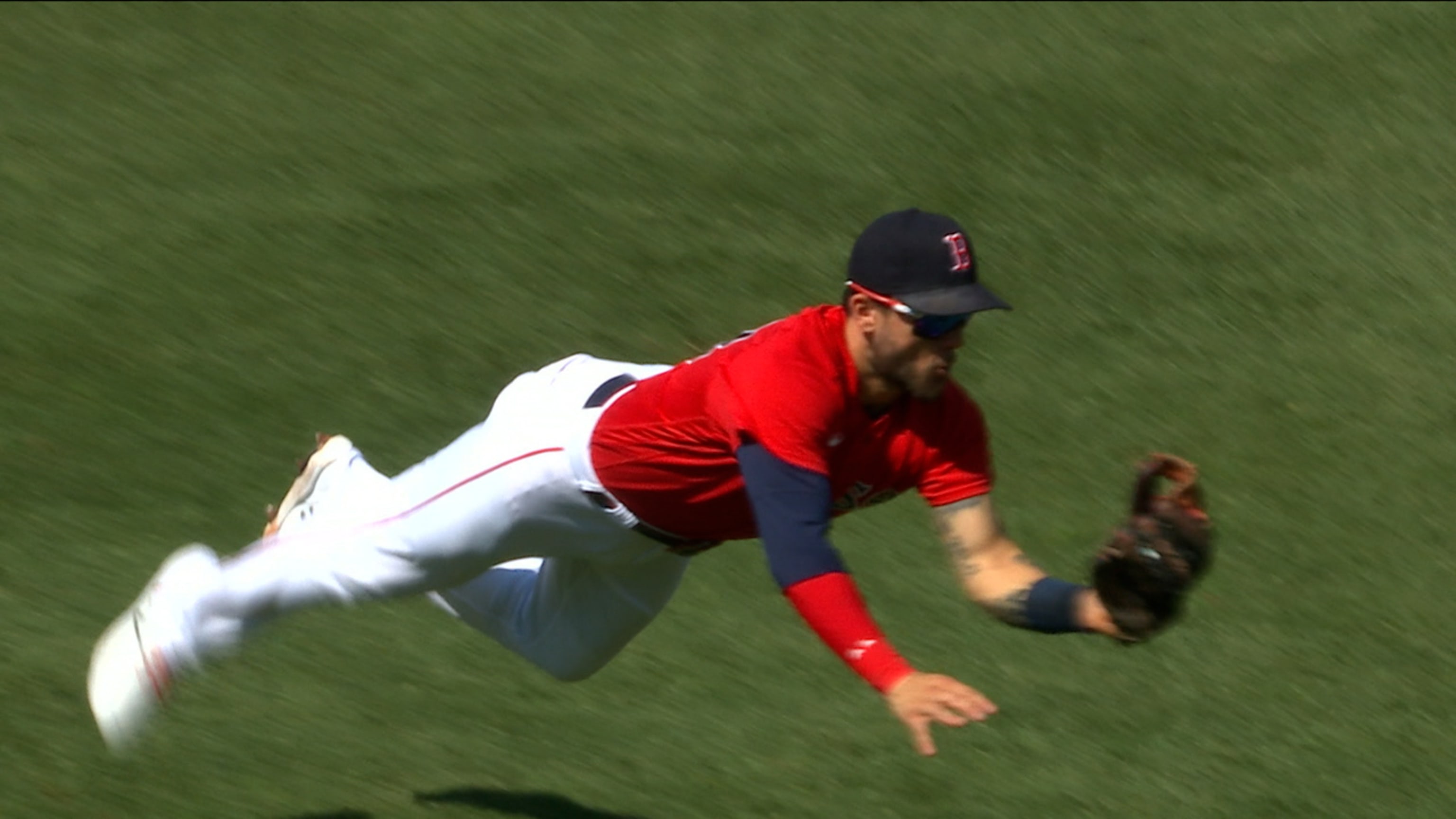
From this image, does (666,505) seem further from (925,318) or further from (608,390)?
(925,318)

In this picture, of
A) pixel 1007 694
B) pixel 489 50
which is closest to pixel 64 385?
pixel 489 50

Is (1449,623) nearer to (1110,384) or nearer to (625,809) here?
(1110,384)

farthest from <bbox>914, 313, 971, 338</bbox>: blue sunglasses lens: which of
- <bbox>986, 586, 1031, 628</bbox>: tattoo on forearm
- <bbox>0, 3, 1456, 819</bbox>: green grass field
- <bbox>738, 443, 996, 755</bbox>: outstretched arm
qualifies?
<bbox>0, 3, 1456, 819</bbox>: green grass field

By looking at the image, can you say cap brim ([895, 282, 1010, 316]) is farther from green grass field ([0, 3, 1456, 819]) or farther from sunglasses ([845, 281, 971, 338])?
green grass field ([0, 3, 1456, 819])

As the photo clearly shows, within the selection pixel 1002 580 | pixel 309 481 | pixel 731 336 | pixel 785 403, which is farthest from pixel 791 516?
pixel 731 336

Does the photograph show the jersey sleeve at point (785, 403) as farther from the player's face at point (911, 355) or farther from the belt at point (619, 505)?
the belt at point (619, 505)

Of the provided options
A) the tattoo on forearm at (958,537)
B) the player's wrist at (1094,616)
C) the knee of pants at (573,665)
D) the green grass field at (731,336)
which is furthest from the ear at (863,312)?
the green grass field at (731,336)
